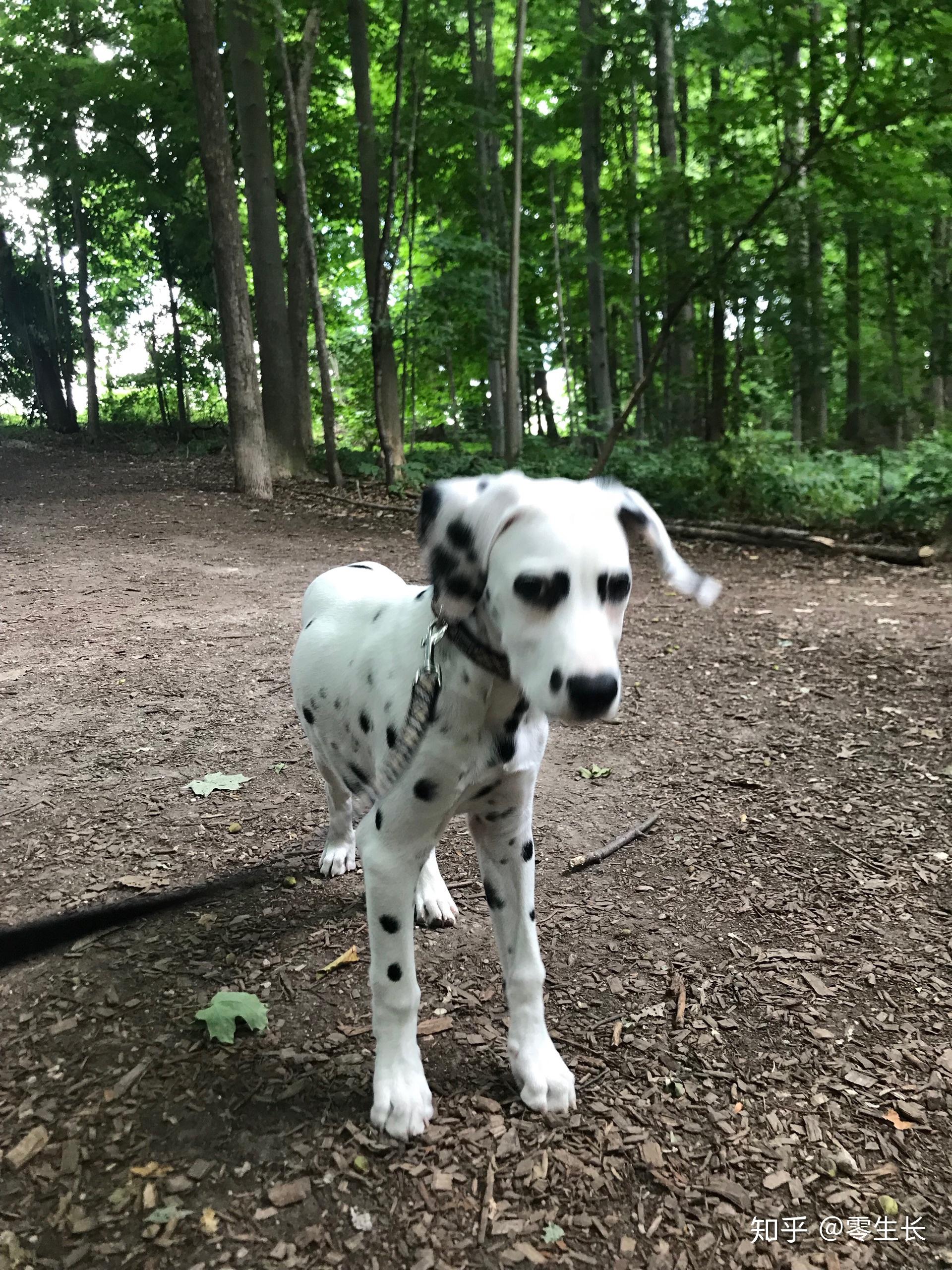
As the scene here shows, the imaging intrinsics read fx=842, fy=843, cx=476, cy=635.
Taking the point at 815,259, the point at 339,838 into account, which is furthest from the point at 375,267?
the point at 339,838

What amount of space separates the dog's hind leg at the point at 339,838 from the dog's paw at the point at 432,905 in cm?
44

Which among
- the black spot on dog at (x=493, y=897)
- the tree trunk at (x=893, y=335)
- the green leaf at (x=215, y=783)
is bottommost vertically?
the green leaf at (x=215, y=783)

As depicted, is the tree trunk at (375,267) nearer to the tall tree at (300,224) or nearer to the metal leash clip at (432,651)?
the tall tree at (300,224)

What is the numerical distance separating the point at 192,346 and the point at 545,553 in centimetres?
2870

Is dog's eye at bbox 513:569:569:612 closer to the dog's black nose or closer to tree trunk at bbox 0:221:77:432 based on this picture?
the dog's black nose

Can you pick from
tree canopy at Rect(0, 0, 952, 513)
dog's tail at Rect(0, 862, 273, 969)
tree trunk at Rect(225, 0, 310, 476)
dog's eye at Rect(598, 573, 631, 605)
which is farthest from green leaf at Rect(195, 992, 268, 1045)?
tree trunk at Rect(225, 0, 310, 476)

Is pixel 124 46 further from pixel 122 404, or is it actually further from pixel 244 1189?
pixel 244 1189

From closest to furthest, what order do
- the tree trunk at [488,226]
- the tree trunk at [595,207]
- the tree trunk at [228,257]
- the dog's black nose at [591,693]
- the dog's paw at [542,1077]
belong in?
the dog's black nose at [591,693]
the dog's paw at [542,1077]
the tree trunk at [228,257]
the tree trunk at [488,226]
the tree trunk at [595,207]

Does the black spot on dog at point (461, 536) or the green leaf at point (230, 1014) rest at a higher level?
the black spot on dog at point (461, 536)

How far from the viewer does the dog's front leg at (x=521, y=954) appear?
2.65 m

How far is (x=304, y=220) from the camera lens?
49.7ft

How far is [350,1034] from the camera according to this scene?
9.68 feet

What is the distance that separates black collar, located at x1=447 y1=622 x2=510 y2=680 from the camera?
2254 mm

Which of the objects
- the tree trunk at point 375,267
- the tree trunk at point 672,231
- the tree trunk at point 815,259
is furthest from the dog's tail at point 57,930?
the tree trunk at point 375,267
